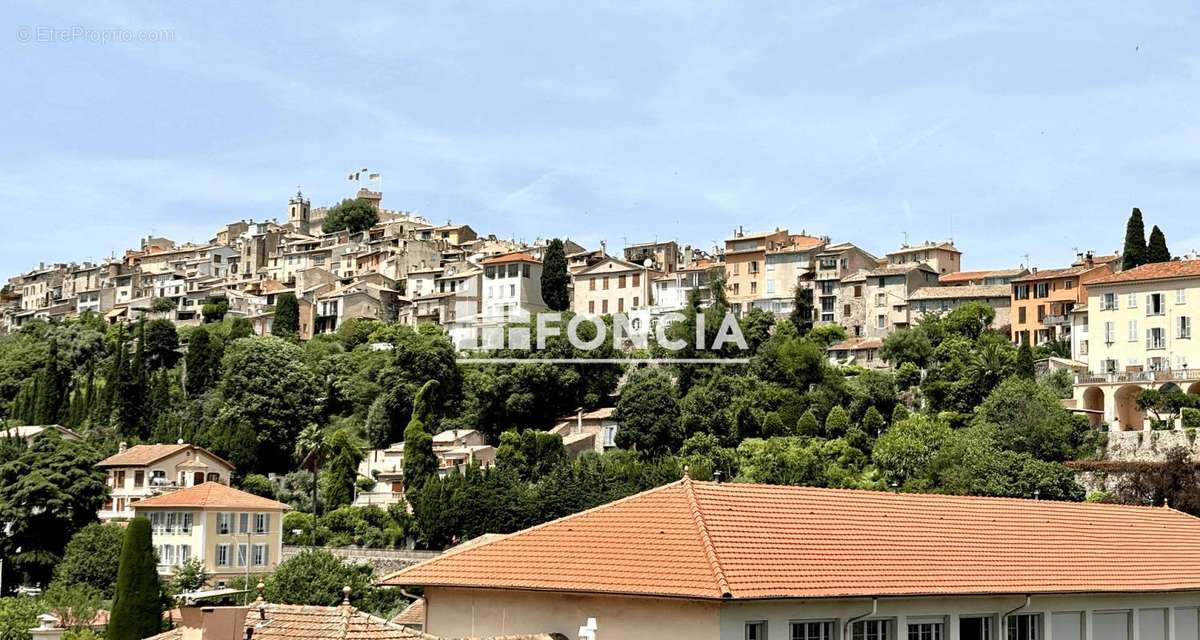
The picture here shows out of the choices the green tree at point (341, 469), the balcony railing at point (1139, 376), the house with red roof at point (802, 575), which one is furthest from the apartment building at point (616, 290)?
the house with red roof at point (802, 575)

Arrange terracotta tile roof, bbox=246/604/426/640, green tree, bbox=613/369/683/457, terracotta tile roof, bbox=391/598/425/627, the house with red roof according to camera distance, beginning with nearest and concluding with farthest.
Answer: terracotta tile roof, bbox=246/604/426/640 < the house with red roof < terracotta tile roof, bbox=391/598/425/627 < green tree, bbox=613/369/683/457

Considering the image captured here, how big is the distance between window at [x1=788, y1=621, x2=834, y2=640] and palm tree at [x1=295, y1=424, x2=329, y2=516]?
6116 cm

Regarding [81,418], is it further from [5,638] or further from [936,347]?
[5,638]

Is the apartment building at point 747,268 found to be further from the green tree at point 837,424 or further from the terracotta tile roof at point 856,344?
the green tree at point 837,424

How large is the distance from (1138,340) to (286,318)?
6704 cm

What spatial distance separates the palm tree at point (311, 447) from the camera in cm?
8088

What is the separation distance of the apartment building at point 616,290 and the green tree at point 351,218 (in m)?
43.9

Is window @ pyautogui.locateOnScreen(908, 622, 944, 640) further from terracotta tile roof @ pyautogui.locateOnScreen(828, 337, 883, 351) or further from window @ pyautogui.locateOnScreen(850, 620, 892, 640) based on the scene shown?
terracotta tile roof @ pyautogui.locateOnScreen(828, 337, 883, 351)

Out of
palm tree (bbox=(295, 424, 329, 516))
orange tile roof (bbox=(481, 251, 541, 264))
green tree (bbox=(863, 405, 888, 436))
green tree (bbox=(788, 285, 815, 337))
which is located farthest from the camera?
orange tile roof (bbox=(481, 251, 541, 264))

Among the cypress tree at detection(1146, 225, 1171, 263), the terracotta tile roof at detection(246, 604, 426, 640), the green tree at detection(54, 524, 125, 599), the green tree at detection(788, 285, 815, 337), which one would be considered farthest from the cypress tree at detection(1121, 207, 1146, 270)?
the terracotta tile roof at detection(246, 604, 426, 640)

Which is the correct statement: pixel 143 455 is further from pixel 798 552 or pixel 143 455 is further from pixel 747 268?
pixel 798 552

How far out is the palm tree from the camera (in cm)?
8088

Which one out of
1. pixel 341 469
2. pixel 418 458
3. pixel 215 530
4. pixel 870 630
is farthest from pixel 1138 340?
pixel 870 630

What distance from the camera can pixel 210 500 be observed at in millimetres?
66500
